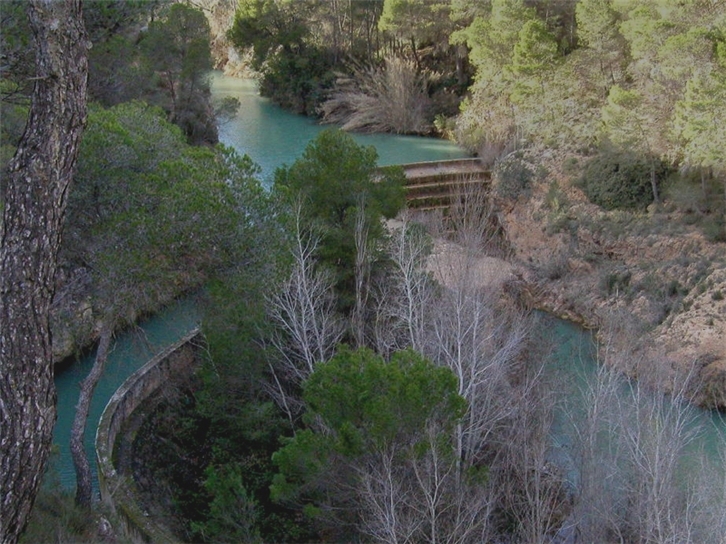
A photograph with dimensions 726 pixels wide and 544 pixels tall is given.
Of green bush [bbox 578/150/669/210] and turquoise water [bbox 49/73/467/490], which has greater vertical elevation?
green bush [bbox 578/150/669/210]

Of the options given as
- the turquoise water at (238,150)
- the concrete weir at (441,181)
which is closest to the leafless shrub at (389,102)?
the turquoise water at (238,150)

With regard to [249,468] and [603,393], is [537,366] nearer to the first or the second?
[603,393]

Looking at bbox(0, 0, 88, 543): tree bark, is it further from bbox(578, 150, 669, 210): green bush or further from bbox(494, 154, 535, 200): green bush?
bbox(494, 154, 535, 200): green bush

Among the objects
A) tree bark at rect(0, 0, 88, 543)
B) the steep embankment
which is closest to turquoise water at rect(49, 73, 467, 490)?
tree bark at rect(0, 0, 88, 543)

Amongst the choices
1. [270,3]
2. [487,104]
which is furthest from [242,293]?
[270,3]

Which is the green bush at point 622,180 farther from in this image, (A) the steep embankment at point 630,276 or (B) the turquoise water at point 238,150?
(B) the turquoise water at point 238,150
